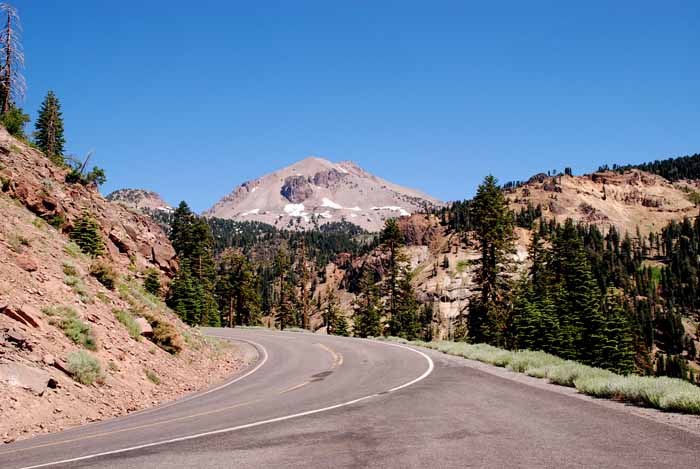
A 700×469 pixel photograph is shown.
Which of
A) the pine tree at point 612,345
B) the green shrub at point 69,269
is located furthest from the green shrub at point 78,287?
the pine tree at point 612,345

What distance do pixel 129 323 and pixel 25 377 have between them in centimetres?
702

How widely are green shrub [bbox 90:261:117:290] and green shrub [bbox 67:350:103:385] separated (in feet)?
23.8

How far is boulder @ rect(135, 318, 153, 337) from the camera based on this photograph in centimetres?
1870

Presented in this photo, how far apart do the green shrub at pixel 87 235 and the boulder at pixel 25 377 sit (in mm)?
17122

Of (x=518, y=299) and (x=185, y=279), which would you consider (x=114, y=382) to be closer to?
(x=518, y=299)

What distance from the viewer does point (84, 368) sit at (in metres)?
13.0

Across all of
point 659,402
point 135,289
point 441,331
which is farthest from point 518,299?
point 441,331

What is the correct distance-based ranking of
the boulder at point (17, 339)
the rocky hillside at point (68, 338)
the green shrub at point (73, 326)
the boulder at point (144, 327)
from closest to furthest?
the rocky hillside at point (68, 338) < the boulder at point (17, 339) < the green shrub at point (73, 326) < the boulder at point (144, 327)

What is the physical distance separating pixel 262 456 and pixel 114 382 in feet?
32.3

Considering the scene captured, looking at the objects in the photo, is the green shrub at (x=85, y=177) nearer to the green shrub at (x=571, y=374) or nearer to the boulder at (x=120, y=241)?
the boulder at (x=120, y=241)

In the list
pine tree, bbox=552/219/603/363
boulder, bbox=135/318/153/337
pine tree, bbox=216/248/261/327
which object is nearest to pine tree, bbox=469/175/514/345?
pine tree, bbox=552/219/603/363

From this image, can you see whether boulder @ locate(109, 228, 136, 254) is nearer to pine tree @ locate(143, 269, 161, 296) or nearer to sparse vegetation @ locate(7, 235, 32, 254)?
pine tree @ locate(143, 269, 161, 296)

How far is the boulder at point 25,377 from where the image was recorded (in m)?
10.7

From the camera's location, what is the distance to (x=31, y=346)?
12.2 metres
